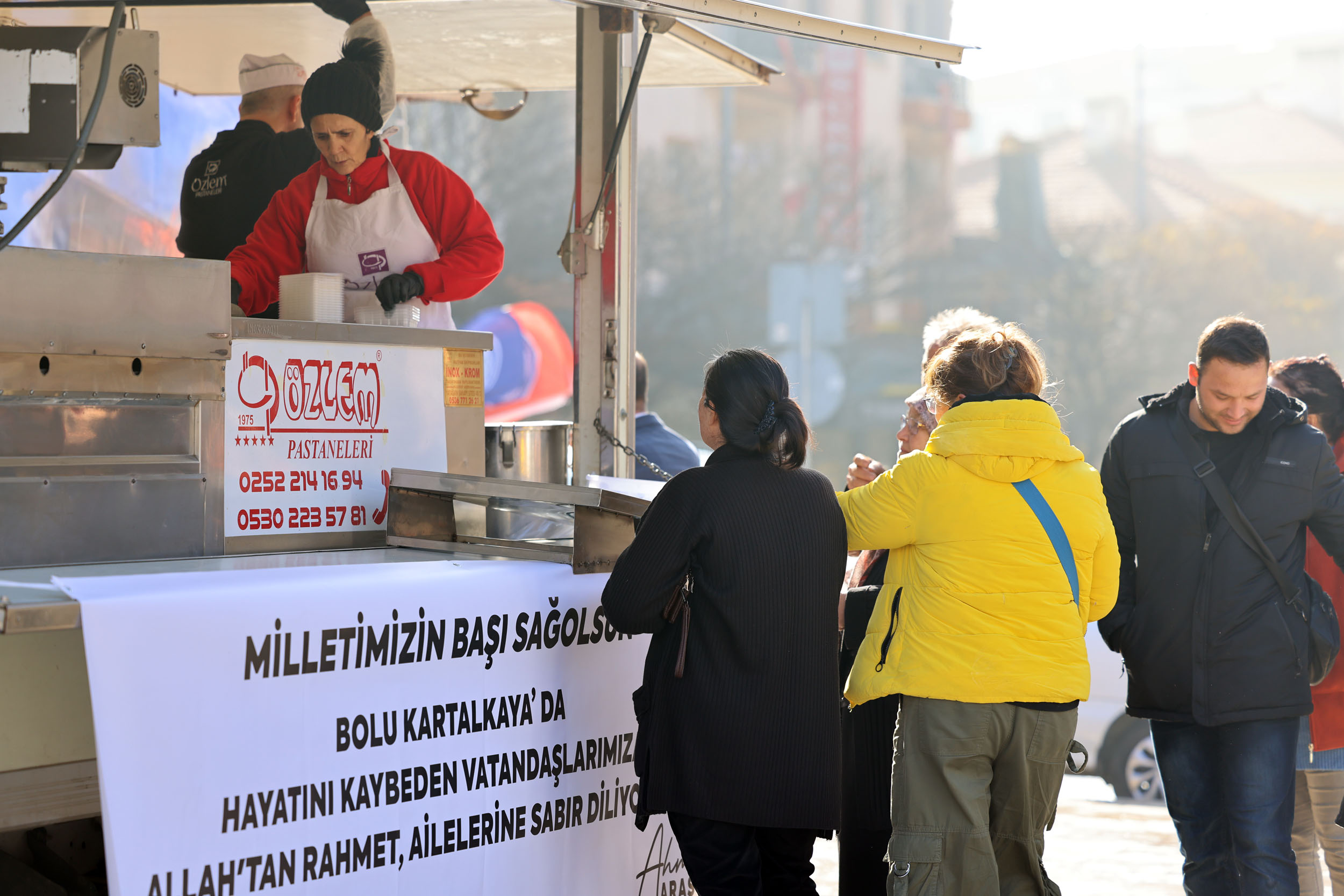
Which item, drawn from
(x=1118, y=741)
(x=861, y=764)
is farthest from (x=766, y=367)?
(x=1118, y=741)

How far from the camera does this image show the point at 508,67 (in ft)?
17.3

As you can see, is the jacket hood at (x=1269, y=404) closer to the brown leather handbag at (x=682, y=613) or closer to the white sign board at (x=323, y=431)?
the brown leather handbag at (x=682, y=613)

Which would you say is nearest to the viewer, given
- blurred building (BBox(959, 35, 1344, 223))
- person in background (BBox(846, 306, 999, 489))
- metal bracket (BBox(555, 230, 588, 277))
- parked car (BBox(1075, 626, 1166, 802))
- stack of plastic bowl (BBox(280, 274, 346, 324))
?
stack of plastic bowl (BBox(280, 274, 346, 324))

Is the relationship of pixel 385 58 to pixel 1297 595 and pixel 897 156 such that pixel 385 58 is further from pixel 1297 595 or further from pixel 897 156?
pixel 897 156

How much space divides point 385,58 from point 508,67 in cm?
164

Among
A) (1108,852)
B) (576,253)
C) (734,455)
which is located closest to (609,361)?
(576,253)

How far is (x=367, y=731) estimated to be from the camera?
2480mm

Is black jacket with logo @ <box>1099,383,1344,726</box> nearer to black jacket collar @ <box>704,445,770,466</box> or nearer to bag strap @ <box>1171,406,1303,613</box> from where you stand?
bag strap @ <box>1171,406,1303,613</box>

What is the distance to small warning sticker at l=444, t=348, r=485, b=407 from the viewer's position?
3.28 meters

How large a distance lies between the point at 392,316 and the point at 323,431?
0.39 meters

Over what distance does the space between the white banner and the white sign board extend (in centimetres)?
38

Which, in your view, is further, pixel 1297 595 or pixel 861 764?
pixel 1297 595

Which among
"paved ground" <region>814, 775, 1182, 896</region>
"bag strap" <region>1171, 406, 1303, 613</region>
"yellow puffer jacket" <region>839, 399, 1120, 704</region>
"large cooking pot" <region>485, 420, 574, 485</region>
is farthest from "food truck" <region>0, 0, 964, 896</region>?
"paved ground" <region>814, 775, 1182, 896</region>
